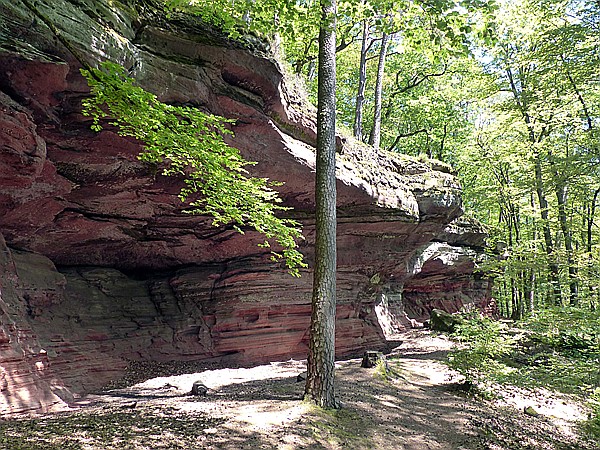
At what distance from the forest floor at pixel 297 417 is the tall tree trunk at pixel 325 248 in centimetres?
50

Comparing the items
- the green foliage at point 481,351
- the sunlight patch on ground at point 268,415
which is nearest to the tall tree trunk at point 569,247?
the green foliage at point 481,351

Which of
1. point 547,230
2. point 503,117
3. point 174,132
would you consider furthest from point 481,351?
point 503,117

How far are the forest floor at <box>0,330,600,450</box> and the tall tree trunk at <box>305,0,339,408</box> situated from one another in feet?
1.63

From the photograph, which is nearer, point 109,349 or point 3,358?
point 3,358

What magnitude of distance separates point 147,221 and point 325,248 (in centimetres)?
621

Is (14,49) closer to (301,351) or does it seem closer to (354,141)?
(354,141)

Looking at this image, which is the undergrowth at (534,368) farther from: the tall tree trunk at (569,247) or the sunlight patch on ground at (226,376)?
the sunlight patch on ground at (226,376)

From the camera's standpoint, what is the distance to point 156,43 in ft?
25.9

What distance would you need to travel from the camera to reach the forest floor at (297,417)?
5.27m

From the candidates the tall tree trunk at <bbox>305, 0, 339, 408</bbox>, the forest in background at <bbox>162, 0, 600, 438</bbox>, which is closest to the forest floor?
the tall tree trunk at <bbox>305, 0, 339, 408</bbox>

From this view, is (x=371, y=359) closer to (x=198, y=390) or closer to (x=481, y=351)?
(x=481, y=351)

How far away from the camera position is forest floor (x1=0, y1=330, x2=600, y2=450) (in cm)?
527

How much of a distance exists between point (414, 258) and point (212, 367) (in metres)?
10.6

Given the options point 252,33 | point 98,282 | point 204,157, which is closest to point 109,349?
point 98,282
